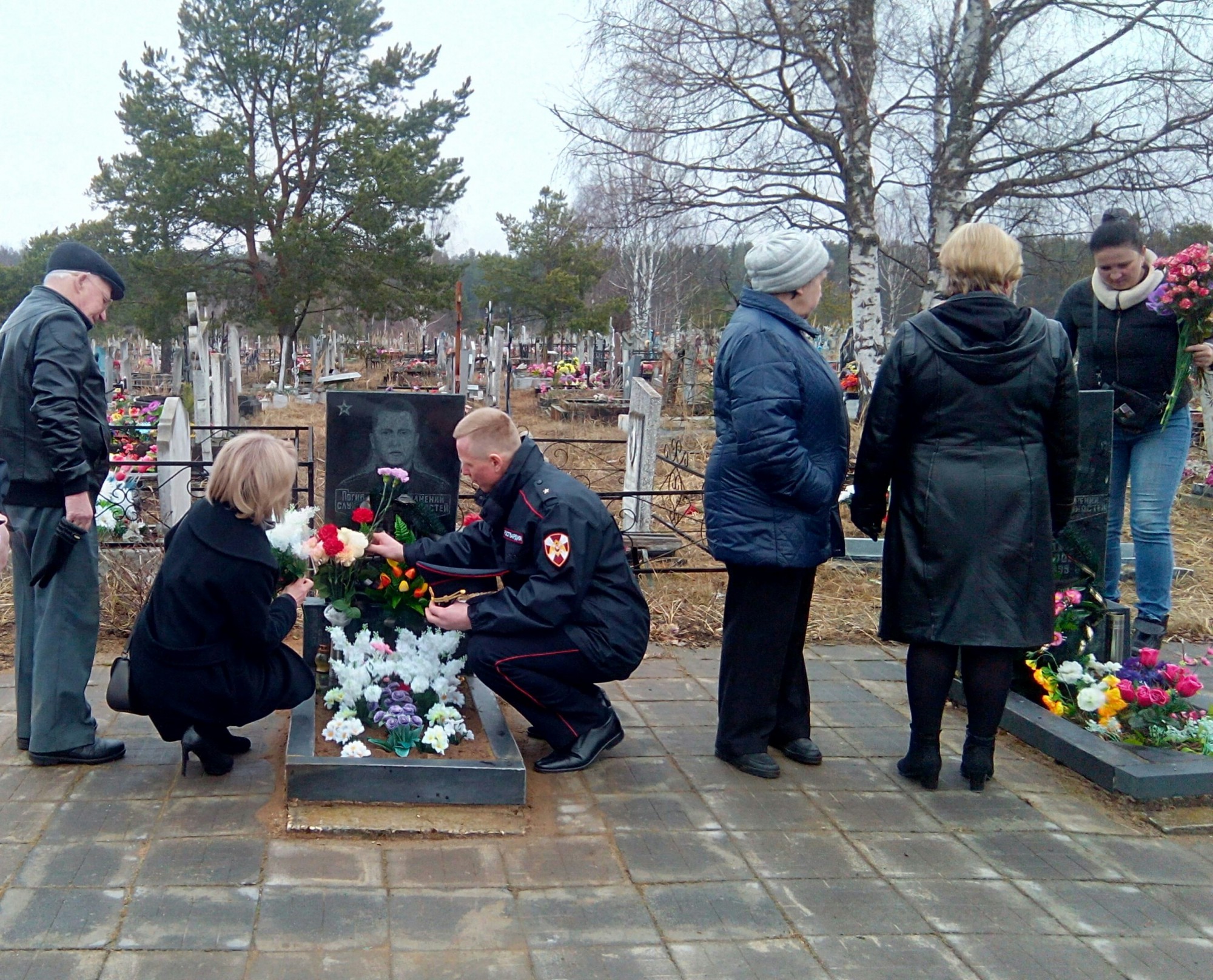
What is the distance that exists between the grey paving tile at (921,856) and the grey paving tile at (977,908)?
0.15 feet

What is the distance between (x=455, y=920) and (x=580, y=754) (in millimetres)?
1096

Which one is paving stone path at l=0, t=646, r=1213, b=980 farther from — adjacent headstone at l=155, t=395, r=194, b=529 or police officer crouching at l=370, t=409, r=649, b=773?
adjacent headstone at l=155, t=395, r=194, b=529

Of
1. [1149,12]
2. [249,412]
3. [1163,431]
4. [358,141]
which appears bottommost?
[249,412]

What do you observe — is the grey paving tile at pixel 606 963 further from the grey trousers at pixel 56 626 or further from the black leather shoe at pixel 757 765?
the grey trousers at pixel 56 626


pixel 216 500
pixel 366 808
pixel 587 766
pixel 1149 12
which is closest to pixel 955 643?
pixel 587 766

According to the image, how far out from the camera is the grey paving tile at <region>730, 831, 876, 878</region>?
3.13 meters

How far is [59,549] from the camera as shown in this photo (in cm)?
350

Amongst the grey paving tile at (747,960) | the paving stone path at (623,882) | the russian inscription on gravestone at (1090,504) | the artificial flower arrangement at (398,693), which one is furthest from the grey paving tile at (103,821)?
the russian inscription on gravestone at (1090,504)

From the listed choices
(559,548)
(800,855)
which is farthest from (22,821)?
(800,855)

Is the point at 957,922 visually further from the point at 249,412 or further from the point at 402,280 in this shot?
the point at 402,280

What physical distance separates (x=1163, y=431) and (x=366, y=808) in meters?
3.67

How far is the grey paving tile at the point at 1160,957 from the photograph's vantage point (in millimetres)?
2658

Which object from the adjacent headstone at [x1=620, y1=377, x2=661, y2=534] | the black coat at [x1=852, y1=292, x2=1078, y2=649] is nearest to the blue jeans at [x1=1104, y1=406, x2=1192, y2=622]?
the black coat at [x1=852, y1=292, x2=1078, y2=649]

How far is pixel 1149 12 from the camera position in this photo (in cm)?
972
